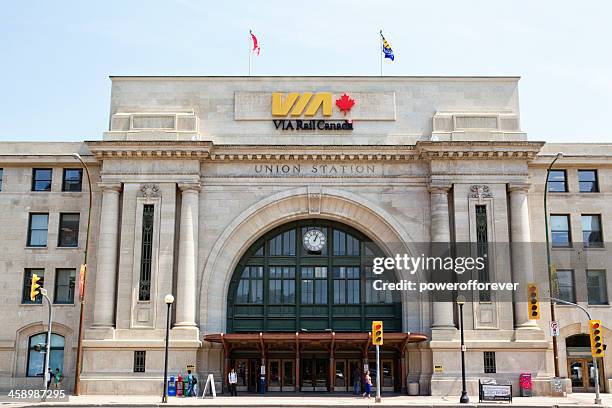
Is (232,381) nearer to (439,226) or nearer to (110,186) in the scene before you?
(110,186)

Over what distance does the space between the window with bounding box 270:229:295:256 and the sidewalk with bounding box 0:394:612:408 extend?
937 centimetres

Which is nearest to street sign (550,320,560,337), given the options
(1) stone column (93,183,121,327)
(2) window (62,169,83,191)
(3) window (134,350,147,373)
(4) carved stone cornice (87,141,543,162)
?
(4) carved stone cornice (87,141,543,162)

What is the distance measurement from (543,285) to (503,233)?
14.9 feet

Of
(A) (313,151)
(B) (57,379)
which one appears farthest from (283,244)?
(B) (57,379)

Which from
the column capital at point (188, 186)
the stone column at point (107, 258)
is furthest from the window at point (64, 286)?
the column capital at point (188, 186)

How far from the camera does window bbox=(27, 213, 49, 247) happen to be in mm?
48781

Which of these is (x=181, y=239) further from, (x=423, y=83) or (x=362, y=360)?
(x=423, y=83)

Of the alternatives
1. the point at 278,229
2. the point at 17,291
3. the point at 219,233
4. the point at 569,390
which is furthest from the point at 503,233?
the point at 17,291

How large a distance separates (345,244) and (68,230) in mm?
18459

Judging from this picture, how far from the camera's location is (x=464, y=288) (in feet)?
148

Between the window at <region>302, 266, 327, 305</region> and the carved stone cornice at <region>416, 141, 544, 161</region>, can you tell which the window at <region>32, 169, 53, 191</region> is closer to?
the window at <region>302, 266, 327, 305</region>

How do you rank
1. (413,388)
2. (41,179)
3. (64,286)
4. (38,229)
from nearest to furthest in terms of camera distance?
(413,388)
(64,286)
(38,229)
(41,179)

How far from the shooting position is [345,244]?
159 ft

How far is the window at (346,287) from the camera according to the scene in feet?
156
